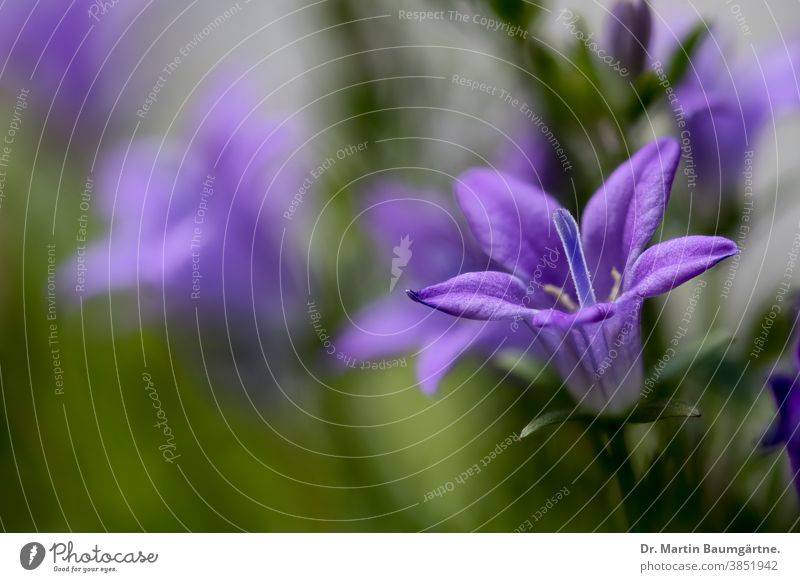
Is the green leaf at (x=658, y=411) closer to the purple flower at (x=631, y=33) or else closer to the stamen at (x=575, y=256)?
the stamen at (x=575, y=256)

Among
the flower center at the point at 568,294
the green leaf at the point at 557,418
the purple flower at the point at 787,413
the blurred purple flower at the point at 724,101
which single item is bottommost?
the purple flower at the point at 787,413

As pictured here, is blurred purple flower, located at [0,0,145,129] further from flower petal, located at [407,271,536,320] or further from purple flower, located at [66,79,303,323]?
flower petal, located at [407,271,536,320]

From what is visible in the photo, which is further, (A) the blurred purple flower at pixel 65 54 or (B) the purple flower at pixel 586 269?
(A) the blurred purple flower at pixel 65 54

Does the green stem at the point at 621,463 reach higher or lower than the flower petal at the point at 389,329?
lower

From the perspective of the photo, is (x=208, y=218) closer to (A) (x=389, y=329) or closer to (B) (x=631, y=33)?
(A) (x=389, y=329)

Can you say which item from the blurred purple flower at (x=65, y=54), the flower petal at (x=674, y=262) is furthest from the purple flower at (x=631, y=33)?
the blurred purple flower at (x=65, y=54)

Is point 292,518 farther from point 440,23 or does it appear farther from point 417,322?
point 440,23
